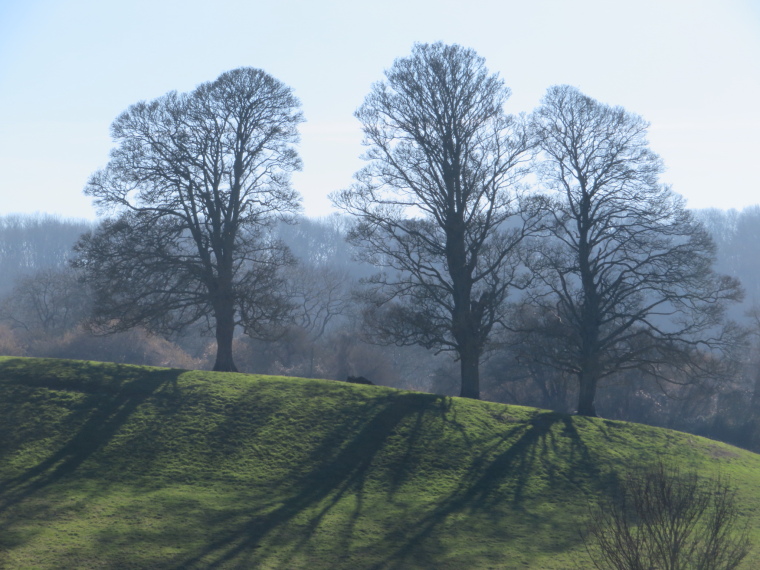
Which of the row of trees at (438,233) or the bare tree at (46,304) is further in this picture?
the bare tree at (46,304)

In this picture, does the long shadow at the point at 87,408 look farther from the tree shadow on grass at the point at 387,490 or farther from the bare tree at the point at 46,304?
the bare tree at the point at 46,304

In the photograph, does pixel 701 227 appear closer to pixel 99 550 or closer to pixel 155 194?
pixel 155 194

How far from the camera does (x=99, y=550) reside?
36.7ft

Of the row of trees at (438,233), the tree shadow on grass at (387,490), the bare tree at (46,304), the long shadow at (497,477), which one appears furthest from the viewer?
the bare tree at (46,304)

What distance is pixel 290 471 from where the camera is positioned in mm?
16078

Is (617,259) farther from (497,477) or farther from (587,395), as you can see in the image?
(497,477)

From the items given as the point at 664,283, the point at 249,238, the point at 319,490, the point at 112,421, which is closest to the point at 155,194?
the point at 249,238

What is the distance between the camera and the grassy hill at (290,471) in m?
12.1

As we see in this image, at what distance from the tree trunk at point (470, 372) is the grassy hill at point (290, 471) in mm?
2356

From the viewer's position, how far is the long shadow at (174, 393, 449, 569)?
1189cm

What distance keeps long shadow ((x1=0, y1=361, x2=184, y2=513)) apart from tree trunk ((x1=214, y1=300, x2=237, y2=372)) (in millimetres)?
4058

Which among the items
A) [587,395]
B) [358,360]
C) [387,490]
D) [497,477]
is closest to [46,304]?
[358,360]

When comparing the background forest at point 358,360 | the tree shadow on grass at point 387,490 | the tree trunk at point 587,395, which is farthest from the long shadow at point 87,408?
the tree trunk at point 587,395

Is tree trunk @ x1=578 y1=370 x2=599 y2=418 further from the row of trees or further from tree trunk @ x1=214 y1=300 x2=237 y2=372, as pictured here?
tree trunk @ x1=214 y1=300 x2=237 y2=372
